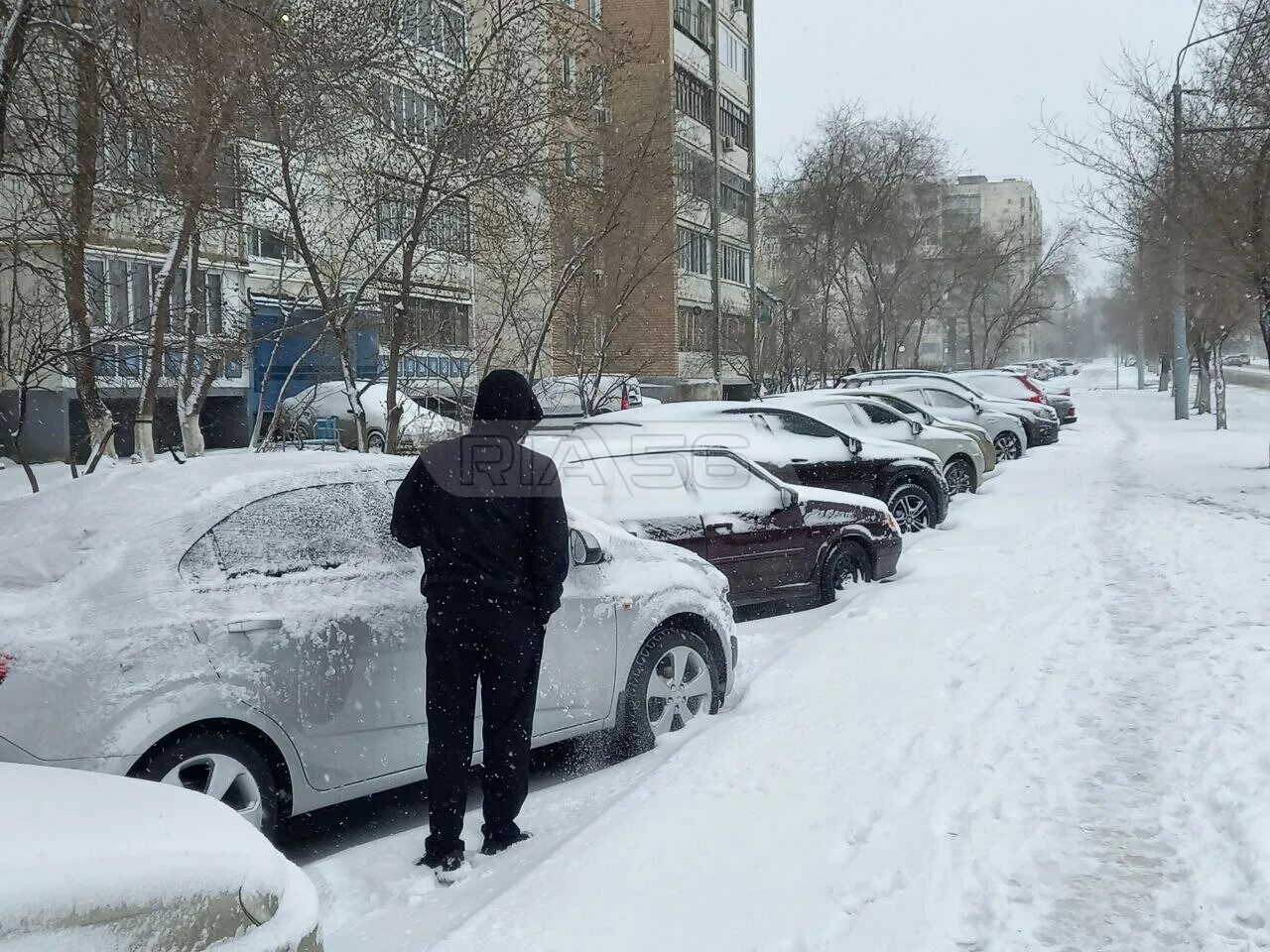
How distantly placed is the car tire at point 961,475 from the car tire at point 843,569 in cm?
681

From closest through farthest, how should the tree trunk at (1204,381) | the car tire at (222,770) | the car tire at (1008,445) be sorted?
1. the car tire at (222,770)
2. the car tire at (1008,445)
3. the tree trunk at (1204,381)

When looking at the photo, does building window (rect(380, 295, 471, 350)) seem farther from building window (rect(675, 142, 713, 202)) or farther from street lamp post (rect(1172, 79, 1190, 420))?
street lamp post (rect(1172, 79, 1190, 420))

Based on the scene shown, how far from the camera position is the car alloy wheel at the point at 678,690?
5.58m

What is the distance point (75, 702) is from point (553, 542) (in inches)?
65.3

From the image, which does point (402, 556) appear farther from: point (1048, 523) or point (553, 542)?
point (1048, 523)

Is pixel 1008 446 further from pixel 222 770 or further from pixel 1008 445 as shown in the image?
pixel 222 770

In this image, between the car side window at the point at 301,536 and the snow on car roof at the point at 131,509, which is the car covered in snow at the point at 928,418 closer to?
the car side window at the point at 301,536

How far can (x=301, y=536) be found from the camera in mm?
4551

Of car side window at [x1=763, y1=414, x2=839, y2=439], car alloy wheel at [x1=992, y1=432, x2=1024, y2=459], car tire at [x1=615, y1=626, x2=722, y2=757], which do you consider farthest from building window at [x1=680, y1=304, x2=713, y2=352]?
car tire at [x1=615, y1=626, x2=722, y2=757]

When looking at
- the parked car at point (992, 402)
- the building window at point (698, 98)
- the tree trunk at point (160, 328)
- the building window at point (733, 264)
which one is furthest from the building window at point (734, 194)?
the tree trunk at point (160, 328)

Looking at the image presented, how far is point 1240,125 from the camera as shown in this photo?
1479 centimetres

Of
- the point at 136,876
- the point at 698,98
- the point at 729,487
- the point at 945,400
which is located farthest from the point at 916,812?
the point at 698,98

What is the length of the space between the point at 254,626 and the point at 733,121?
152 ft

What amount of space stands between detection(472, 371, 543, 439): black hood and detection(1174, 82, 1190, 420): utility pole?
14.0 metres
